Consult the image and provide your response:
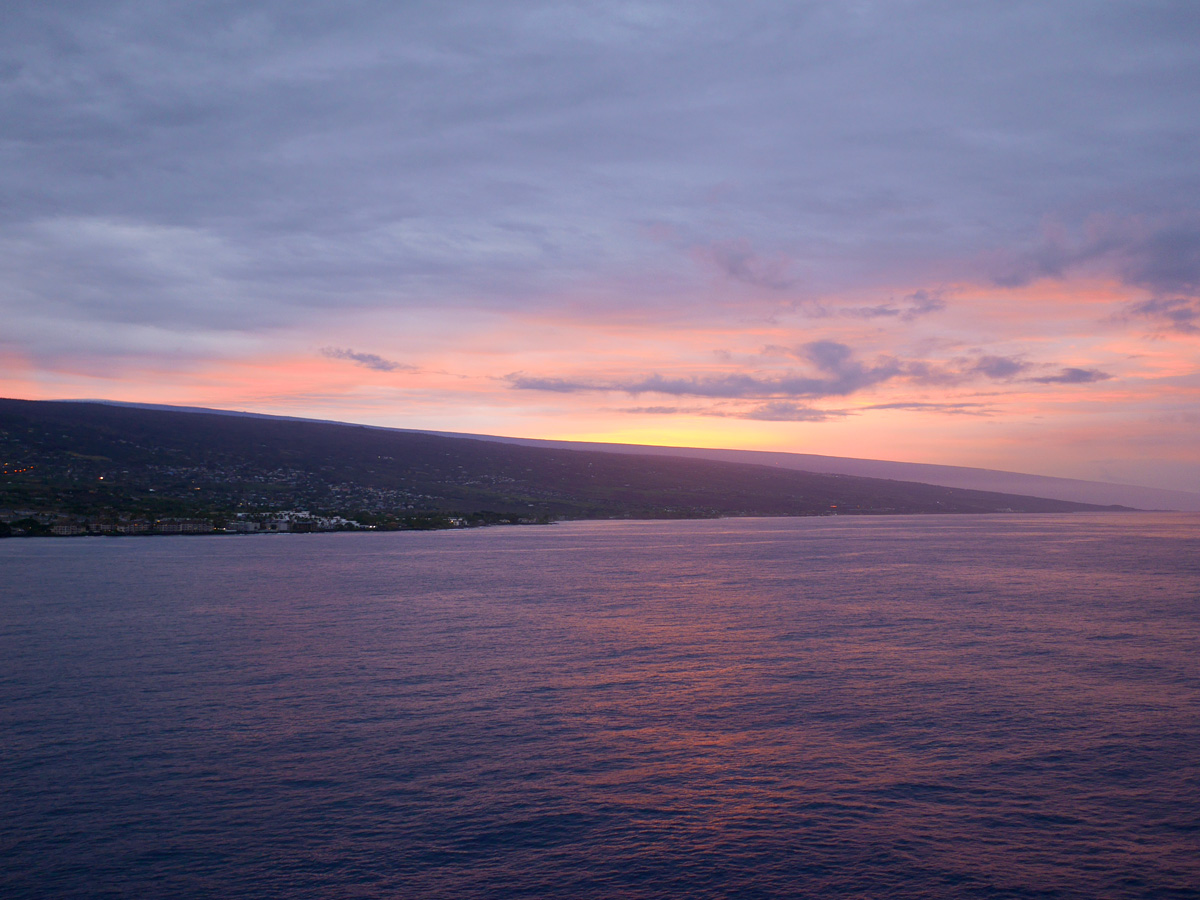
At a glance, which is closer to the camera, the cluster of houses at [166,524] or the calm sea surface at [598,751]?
the calm sea surface at [598,751]

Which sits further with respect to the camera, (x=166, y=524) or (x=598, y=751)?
(x=166, y=524)

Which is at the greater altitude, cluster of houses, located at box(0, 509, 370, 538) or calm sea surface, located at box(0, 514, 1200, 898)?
calm sea surface, located at box(0, 514, 1200, 898)

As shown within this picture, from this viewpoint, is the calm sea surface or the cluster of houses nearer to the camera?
the calm sea surface

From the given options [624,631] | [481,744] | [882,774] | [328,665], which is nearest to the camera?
[882,774]

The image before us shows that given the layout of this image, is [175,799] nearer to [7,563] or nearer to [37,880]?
[37,880]

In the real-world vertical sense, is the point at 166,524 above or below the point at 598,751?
below

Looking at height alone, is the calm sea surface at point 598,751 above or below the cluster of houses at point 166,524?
above

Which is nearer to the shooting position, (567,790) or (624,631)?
(567,790)

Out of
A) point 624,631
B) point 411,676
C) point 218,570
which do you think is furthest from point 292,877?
point 218,570
